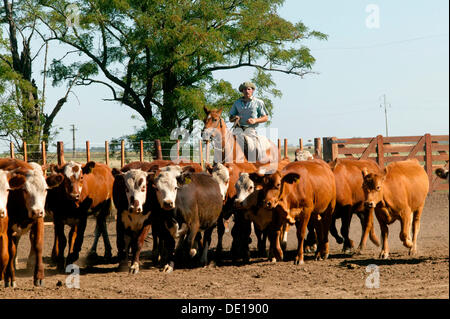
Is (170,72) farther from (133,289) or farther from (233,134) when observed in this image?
(133,289)

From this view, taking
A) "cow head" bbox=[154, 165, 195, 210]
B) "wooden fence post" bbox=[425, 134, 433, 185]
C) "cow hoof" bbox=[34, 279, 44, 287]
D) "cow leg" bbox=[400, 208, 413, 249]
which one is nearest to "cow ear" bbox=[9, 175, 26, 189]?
"cow hoof" bbox=[34, 279, 44, 287]

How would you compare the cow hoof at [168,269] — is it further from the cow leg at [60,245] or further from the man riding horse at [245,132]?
the man riding horse at [245,132]

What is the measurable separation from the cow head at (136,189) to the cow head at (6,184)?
166 centimetres

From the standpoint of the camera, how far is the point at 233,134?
471 inches

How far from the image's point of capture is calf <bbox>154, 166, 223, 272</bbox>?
9.19 metres

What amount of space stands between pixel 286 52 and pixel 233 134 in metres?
17.5

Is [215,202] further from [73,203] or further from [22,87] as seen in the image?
[22,87]

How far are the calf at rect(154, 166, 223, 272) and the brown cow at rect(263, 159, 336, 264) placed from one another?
977mm

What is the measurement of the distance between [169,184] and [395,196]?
10.8 feet

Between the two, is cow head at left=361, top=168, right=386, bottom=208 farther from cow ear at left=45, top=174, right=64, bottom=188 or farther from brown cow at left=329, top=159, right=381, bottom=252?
cow ear at left=45, top=174, right=64, bottom=188

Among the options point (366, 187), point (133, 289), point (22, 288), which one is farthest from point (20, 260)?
point (366, 187)

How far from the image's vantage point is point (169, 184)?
9.18m

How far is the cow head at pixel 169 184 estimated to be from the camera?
9.01 meters

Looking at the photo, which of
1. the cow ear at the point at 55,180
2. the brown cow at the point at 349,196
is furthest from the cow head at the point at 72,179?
the brown cow at the point at 349,196
